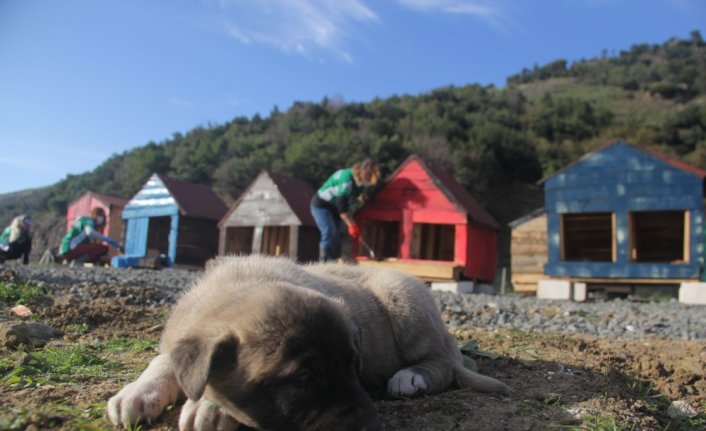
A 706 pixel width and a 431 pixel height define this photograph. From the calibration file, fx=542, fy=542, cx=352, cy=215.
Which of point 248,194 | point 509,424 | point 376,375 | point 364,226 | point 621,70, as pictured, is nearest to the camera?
point 509,424

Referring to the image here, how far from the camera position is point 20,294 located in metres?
5.71

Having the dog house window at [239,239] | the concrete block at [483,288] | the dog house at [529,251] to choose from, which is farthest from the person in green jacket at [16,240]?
the dog house at [529,251]

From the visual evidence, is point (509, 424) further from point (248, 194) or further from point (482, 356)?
point (248, 194)

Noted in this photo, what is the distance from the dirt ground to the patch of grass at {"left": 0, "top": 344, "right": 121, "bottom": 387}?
0.31 ft

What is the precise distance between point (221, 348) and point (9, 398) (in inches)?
46.3

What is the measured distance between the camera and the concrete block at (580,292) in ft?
40.3

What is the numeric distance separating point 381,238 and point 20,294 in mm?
10947

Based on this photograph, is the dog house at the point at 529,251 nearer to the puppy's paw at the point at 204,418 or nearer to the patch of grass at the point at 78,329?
the patch of grass at the point at 78,329

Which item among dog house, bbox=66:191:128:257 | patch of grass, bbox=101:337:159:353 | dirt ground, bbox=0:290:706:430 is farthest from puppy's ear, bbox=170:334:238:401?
dog house, bbox=66:191:128:257

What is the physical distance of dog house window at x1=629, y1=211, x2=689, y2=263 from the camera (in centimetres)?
1490

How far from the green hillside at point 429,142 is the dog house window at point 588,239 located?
40.0 ft

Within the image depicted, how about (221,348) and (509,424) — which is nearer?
(221,348)

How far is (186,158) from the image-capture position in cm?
3888

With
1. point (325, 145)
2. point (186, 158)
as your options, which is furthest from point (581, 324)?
point (186, 158)
